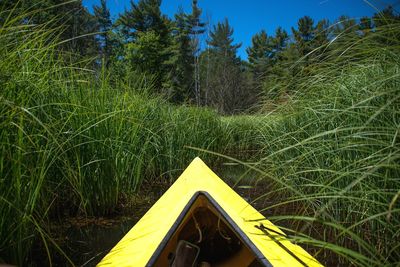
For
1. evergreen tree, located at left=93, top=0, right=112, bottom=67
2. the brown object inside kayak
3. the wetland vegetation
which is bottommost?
the brown object inside kayak

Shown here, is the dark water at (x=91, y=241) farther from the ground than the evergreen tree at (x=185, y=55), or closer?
closer

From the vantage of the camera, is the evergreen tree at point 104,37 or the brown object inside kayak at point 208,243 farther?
the evergreen tree at point 104,37

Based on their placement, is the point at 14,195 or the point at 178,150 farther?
the point at 178,150

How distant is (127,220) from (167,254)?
4.20ft

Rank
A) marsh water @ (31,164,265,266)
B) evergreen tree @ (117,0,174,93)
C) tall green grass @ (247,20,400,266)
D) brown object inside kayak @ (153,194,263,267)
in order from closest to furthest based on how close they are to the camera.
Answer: tall green grass @ (247,20,400,266) < brown object inside kayak @ (153,194,263,267) < marsh water @ (31,164,265,266) < evergreen tree @ (117,0,174,93)

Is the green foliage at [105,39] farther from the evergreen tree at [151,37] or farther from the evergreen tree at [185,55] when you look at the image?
the evergreen tree at [185,55]

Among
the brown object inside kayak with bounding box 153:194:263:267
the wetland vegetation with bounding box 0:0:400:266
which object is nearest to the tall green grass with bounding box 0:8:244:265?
the wetland vegetation with bounding box 0:0:400:266

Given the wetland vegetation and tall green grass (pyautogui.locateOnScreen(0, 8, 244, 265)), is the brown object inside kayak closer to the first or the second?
the wetland vegetation

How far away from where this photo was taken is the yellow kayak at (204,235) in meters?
1.48

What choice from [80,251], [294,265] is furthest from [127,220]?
[294,265]

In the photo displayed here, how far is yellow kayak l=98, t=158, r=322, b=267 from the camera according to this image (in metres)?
1.48

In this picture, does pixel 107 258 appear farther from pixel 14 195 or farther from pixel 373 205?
pixel 373 205

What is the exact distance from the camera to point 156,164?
15.3ft

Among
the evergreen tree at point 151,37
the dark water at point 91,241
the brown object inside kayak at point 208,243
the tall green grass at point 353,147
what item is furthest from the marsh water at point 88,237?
the evergreen tree at point 151,37
